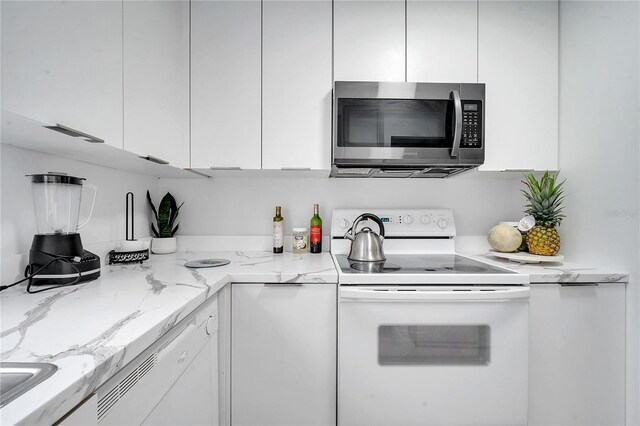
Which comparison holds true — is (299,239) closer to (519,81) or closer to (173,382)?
(173,382)

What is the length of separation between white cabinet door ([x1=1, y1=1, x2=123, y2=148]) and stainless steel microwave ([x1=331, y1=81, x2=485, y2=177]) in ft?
3.01

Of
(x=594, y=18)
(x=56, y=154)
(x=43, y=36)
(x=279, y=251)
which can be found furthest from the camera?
(x=279, y=251)

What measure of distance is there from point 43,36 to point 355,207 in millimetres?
1600

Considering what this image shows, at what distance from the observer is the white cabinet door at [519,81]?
5.36 ft

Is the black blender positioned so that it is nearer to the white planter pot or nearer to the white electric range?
the white planter pot

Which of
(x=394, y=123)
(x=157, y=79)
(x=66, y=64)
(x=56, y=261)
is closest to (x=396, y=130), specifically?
(x=394, y=123)

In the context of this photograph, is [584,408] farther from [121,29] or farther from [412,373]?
[121,29]

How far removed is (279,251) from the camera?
187 cm

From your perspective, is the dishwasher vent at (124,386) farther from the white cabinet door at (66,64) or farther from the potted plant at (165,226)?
the potted plant at (165,226)

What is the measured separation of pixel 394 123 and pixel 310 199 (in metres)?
0.74

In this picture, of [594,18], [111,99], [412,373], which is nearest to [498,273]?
[412,373]

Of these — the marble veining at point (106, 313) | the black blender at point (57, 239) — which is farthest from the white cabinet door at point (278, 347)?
the black blender at point (57, 239)

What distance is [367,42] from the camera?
1611 mm

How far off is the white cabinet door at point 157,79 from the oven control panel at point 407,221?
Result: 0.97 meters
